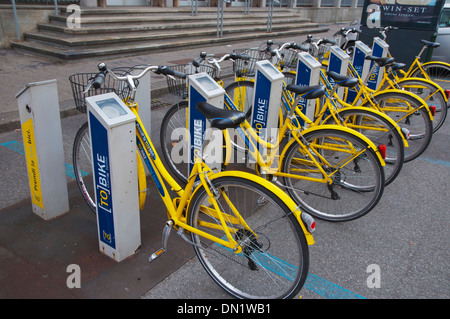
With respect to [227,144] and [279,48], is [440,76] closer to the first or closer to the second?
[279,48]

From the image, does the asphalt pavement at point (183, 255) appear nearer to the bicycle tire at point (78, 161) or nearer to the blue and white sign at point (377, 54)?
the bicycle tire at point (78, 161)

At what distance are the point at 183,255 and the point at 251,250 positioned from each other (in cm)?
73

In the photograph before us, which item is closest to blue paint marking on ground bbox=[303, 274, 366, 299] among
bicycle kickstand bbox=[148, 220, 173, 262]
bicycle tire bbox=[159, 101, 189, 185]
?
bicycle kickstand bbox=[148, 220, 173, 262]

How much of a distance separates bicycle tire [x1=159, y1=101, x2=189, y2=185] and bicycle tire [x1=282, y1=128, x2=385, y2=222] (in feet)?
3.99

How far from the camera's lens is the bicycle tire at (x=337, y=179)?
11.2ft

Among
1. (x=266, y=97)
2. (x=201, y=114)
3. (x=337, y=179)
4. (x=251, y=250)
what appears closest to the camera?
(x=251, y=250)

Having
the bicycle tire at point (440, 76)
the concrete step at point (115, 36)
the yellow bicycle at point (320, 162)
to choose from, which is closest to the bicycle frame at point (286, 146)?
the yellow bicycle at point (320, 162)

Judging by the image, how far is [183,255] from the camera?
3004 millimetres

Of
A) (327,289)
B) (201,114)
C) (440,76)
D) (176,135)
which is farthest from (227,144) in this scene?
(440,76)

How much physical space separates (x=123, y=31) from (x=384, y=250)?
29.2ft

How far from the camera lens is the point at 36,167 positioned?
3166 millimetres

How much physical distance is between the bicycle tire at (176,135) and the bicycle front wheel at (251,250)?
126 centimetres
